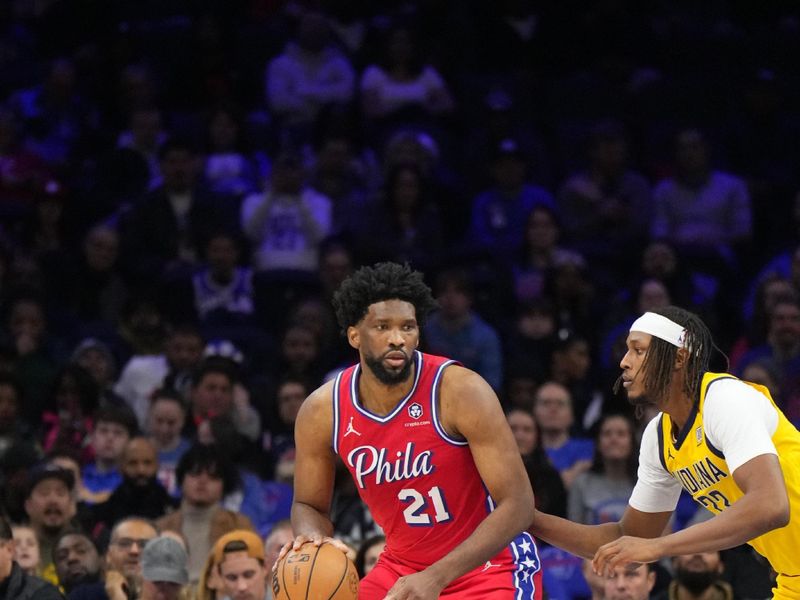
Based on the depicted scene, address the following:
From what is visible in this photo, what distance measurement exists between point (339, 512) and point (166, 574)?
152 cm

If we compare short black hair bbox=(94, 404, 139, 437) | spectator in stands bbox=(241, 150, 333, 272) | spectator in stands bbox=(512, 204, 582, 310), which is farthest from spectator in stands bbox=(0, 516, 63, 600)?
spectator in stands bbox=(512, 204, 582, 310)

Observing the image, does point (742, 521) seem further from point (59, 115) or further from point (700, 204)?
point (59, 115)

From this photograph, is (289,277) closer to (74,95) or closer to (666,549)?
(74,95)

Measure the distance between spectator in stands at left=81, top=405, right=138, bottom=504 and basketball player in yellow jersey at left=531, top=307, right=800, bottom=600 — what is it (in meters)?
4.48

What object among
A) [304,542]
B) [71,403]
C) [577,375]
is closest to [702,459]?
[304,542]

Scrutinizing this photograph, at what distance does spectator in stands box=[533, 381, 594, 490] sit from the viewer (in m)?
9.55

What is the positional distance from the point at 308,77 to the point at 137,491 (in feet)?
16.9

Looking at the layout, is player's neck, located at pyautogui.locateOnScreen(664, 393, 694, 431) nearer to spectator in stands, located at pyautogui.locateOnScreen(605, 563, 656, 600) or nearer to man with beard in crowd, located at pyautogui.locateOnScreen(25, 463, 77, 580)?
spectator in stands, located at pyautogui.locateOnScreen(605, 563, 656, 600)

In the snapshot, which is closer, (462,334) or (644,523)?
(644,523)

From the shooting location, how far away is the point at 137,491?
9039mm

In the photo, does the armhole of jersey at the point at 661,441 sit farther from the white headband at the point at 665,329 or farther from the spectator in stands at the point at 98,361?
the spectator in stands at the point at 98,361

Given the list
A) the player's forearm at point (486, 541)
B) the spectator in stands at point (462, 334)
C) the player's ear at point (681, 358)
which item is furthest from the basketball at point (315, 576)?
the spectator in stands at point (462, 334)

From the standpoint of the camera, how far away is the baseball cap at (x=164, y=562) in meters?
7.37

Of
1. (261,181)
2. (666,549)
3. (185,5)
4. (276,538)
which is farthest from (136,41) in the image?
(666,549)
